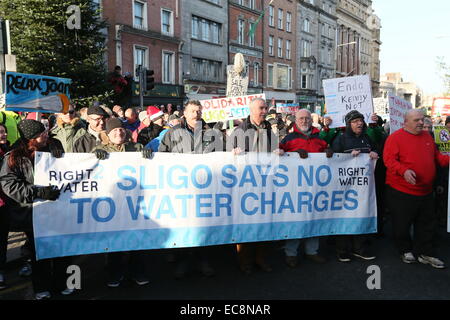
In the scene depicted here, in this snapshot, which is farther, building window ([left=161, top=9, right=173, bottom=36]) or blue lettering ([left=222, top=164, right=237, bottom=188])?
building window ([left=161, top=9, right=173, bottom=36])

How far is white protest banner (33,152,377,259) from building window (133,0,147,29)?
20.8 meters

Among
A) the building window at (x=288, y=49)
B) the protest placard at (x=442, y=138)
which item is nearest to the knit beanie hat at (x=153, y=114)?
the protest placard at (x=442, y=138)

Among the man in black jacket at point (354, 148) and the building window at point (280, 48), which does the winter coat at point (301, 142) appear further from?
the building window at point (280, 48)

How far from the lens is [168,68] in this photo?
25953 millimetres

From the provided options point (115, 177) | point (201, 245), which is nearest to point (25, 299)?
point (115, 177)

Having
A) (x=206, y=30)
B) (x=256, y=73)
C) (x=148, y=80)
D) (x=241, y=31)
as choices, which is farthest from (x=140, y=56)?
(x=256, y=73)

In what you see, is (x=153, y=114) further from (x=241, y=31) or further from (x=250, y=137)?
(x=241, y=31)

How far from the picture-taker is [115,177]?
4215mm

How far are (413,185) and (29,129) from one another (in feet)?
14.3

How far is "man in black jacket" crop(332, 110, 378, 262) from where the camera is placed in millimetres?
5203

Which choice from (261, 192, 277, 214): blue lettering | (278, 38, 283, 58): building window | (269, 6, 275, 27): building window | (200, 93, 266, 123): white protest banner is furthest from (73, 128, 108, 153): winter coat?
(278, 38, 283, 58): building window

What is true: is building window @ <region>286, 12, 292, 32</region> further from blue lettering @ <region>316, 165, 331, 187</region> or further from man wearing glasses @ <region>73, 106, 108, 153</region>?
man wearing glasses @ <region>73, 106, 108, 153</region>
